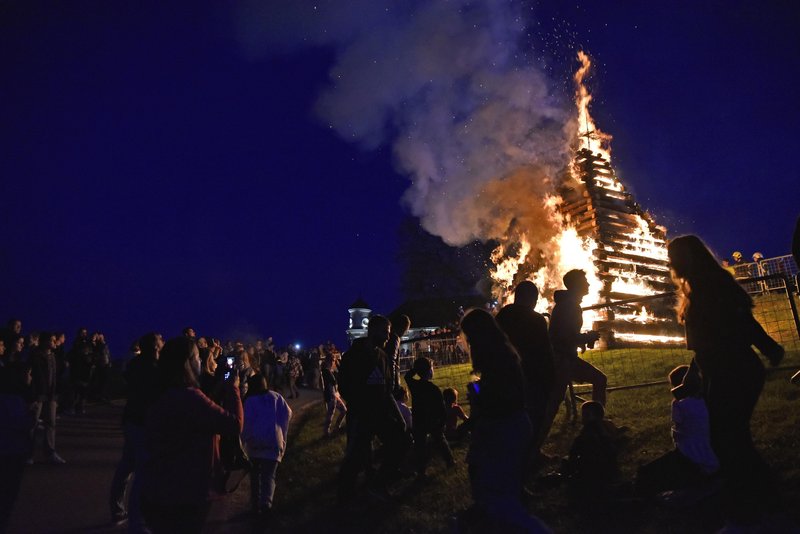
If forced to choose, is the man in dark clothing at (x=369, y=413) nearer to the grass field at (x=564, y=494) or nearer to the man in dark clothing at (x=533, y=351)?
the grass field at (x=564, y=494)

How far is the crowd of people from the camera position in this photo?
11.7 feet

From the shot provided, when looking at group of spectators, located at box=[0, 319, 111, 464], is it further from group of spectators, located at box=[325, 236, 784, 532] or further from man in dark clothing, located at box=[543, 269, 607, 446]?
man in dark clothing, located at box=[543, 269, 607, 446]

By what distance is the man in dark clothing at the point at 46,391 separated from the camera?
30.3 feet

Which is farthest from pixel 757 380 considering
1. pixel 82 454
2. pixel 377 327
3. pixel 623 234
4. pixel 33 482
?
pixel 623 234

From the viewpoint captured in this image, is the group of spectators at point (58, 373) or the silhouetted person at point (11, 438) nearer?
the silhouetted person at point (11, 438)

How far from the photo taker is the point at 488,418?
3.84 meters

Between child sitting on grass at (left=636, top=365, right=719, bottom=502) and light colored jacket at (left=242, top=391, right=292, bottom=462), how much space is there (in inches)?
161

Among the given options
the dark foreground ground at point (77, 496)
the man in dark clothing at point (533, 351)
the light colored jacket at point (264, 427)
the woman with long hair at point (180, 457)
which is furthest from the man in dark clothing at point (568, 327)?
the dark foreground ground at point (77, 496)

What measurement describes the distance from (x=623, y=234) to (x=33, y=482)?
17181 mm

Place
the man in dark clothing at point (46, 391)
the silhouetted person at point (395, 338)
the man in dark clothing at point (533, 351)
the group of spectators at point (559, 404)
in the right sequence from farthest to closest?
the man in dark clothing at point (46, 391)
the silhouetted person at point (395, 338)
the man in dark clothing at point (533, 351)
the group of spectators at point (559, 404)

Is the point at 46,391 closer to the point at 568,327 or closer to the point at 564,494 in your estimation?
the point at 564,494

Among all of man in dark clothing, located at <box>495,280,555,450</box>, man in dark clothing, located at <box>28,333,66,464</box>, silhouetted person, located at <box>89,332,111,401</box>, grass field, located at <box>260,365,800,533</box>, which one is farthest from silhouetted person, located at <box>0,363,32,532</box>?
silhouetted person, located at <box>89,332,111,401</box>

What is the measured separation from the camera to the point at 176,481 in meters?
→ 3.46

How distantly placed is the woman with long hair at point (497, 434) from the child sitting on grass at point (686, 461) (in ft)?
7.22
